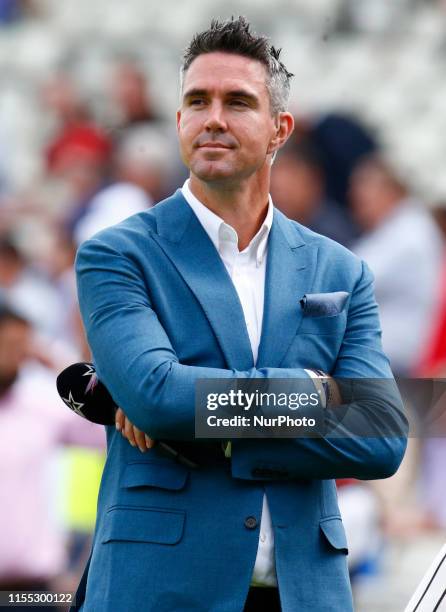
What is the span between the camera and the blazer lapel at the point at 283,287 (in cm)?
145

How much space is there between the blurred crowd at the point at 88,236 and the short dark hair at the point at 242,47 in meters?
1.21

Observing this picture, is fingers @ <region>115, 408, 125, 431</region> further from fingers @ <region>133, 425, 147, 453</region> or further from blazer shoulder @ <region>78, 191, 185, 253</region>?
blazer shoulder @ <region>78, 191, 185, 253</region>

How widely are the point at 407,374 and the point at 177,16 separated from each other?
3.57ft

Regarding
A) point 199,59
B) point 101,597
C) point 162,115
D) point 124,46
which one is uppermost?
point 124,46

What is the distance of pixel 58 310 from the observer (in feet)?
10.4

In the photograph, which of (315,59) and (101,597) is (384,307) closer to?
(315,59)

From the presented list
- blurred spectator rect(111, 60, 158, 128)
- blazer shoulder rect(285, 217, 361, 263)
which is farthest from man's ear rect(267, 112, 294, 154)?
blurred spectator rect(111, 60, 158, 128)

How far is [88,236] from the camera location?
2977 millimetres

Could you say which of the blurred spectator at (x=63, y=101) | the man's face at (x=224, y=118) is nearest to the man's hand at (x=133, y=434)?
the man's face at (x=224, y=118)

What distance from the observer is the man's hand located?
4.60ft

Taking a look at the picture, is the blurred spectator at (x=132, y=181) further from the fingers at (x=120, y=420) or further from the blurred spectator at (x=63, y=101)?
the fingers at (x=120, y=420)

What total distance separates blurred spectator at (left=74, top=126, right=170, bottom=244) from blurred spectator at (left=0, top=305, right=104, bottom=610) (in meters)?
0.41

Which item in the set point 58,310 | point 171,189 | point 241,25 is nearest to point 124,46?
point 171,189

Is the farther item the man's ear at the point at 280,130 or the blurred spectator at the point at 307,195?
the blurred spectator at the point at 307,195
